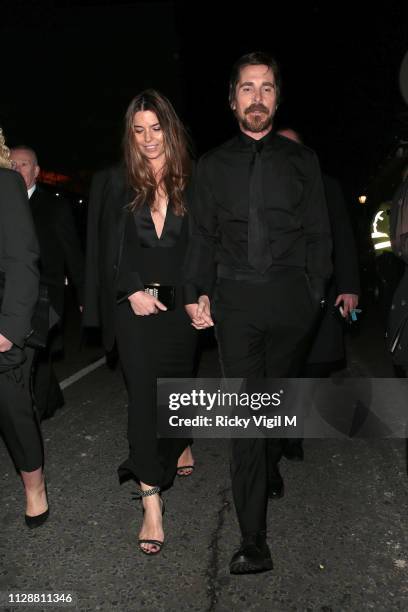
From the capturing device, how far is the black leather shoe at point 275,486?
353cm

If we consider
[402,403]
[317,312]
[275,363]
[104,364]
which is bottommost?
[104,364]

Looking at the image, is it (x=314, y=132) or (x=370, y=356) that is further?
(x=314, y=132)

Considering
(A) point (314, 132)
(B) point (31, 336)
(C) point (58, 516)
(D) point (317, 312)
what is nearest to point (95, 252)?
(B) point (31, 336)

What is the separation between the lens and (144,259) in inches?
120

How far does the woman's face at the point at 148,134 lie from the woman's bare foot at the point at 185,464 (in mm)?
1818

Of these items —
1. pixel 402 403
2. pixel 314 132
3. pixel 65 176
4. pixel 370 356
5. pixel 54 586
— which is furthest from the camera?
pixel 65 176

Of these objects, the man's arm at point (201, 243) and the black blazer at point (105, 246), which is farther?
the black blazer at point (105, 246)

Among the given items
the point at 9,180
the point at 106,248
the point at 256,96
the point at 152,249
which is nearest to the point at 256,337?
the point at 152,249

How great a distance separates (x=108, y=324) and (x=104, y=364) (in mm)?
3810

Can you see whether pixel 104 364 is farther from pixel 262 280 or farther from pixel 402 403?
pixel 262 280

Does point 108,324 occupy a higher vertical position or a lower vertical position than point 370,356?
higher

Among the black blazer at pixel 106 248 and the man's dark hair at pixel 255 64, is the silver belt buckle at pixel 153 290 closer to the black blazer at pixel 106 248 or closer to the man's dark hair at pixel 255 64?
the black blazer at pixel 106 248

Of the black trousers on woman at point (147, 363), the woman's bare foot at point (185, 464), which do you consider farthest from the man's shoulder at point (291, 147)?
the woman's bare foot at point (185, 464)

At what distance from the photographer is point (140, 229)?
3.05 meters
